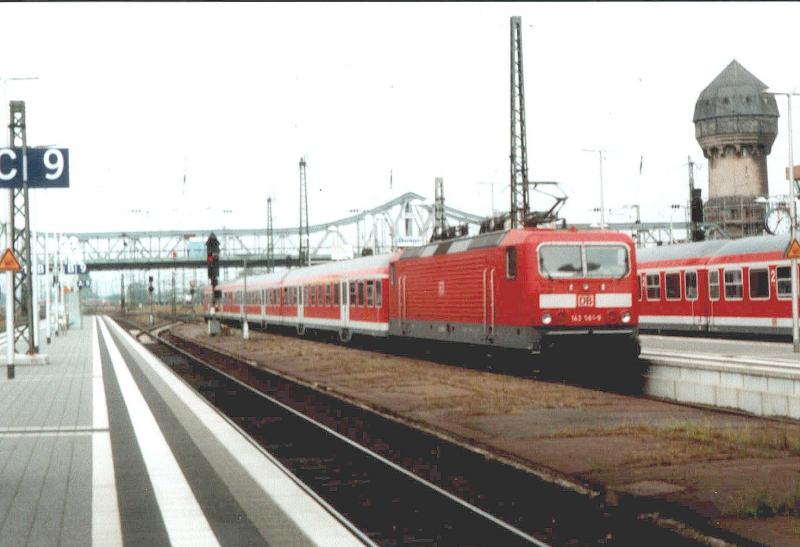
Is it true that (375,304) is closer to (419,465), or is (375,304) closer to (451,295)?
(451,295)

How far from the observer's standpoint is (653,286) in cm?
4428

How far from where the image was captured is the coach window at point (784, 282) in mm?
34781

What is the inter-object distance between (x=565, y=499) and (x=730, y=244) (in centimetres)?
2934

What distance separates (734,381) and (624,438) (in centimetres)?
551

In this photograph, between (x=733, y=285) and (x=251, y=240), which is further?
(x=251, y=240)

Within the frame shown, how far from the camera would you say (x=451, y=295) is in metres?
30.3

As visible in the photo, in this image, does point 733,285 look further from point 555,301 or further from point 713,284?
point 555,301

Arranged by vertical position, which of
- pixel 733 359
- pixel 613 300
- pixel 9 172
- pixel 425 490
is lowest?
pixel 425 490

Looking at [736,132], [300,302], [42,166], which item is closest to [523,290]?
[42,166]

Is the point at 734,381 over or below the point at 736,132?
below

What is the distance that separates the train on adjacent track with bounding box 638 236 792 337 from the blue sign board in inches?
813

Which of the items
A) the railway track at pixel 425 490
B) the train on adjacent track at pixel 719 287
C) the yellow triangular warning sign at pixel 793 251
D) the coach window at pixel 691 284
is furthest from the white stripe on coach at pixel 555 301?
the coach window at pixel 691 284

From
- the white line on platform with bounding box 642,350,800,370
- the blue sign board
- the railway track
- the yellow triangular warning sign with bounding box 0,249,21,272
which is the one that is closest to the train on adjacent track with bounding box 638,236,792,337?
the white line on platform with bounding box 642,350,800,370

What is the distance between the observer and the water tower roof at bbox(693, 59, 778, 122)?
13000cm
